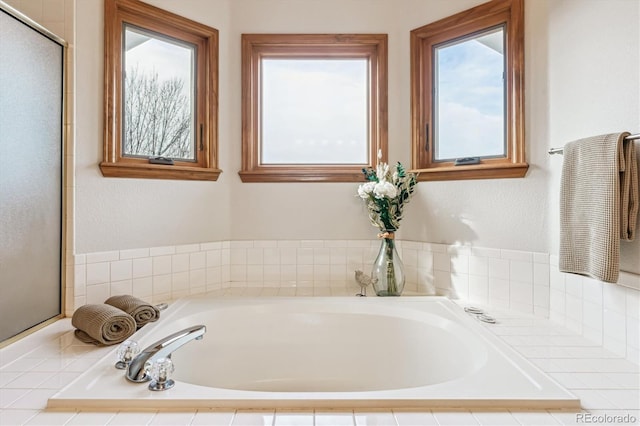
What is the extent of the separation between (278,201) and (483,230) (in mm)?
1202

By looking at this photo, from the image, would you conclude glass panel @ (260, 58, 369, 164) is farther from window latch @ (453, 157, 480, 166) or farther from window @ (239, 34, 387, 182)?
window latch @ (453, 157, 480, 166)

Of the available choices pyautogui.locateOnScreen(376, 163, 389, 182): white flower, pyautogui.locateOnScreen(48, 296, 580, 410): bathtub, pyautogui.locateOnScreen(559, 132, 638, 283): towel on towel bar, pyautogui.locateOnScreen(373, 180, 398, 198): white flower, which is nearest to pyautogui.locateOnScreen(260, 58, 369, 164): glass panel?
pyautogui.locateOnScreen(376, 163, 389, 182): white flower

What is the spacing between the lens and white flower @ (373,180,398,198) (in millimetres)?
1905

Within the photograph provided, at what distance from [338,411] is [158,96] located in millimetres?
1880

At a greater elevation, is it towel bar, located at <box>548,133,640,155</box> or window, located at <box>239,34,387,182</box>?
window, located at <box>239,34,387,182</box>

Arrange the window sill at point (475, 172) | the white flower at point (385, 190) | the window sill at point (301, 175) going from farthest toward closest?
1. the window sill at point (301, 175)
2. the white flower at point (385, 190)
3. the window sill at point (475, 172)

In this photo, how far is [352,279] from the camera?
87.1 inches

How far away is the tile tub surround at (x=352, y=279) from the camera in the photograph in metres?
1.37

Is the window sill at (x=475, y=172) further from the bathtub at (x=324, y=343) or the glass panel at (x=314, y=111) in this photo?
the bathtub at (x=324, y=343)

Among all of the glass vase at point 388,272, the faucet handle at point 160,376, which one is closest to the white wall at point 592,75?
the glass vase at point 388,272

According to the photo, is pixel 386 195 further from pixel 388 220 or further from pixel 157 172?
pixel 157 172

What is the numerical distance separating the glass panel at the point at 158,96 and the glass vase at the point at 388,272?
4.15 ft

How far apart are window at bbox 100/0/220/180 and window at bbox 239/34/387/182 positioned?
0.90 ft

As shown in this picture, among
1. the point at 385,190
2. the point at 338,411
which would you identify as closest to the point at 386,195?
the point at 385,190
